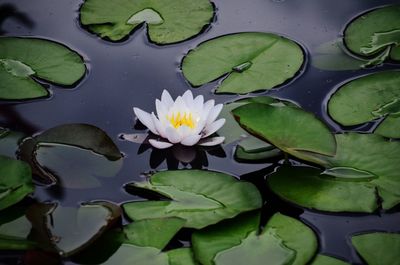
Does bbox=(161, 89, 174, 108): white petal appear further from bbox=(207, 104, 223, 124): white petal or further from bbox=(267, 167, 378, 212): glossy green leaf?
bbox=(267, 167, 378, 212): glossy green leaf

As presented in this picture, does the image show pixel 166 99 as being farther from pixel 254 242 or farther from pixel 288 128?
pixel 254 242

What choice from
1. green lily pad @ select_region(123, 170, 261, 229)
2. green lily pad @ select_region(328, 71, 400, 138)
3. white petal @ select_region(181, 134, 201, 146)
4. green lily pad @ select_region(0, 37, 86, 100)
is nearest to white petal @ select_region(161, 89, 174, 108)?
white petal @ select_region(181, 134, 201, 146)

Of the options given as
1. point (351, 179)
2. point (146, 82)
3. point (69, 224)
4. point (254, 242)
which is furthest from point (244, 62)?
point (69, 224)

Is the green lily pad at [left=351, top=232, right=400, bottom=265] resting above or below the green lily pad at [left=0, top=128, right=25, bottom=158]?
below

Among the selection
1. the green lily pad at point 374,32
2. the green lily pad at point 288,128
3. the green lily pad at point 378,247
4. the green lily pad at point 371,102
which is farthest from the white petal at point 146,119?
the green lily pad at point 374,32

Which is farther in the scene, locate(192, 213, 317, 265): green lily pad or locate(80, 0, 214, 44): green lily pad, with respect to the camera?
locate(80, 0, 214, 44): green lily pad

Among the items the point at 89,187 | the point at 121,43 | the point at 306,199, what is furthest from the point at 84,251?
the point at 121,43

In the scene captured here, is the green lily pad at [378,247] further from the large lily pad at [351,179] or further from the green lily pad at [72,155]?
the green lily pad at [72,155]
